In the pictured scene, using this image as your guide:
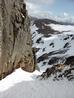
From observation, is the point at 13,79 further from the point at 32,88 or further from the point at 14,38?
the point at 14,38

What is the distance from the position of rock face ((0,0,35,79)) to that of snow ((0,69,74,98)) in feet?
4.36

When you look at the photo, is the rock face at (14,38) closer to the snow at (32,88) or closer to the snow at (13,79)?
the snow at (13,79)

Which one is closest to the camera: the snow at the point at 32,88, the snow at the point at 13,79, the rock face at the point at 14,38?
the snow at the point at 32,88

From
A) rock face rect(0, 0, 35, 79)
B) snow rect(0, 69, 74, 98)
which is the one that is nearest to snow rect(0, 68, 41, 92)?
snow rect(0, 69, 74, 98)

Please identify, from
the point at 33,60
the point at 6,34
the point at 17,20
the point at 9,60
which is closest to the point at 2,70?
the point at 9,60

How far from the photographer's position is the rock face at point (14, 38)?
23609mm

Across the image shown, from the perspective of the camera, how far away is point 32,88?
22016 mm

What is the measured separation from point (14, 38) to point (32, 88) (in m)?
6.11

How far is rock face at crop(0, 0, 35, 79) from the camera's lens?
23609 millimetres

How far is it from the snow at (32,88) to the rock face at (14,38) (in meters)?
1.33

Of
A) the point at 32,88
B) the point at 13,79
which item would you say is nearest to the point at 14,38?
the point at 13,79

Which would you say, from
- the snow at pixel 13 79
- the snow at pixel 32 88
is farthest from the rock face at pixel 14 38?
the snow at pixel 32 88

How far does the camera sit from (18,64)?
1132 inches

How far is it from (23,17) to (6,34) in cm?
445
